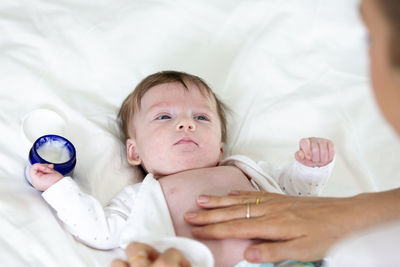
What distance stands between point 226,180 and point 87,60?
2.27 feet

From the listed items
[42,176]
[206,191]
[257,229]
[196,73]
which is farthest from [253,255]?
[196,73]

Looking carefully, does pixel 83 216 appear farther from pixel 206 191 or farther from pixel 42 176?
pixel 206 191

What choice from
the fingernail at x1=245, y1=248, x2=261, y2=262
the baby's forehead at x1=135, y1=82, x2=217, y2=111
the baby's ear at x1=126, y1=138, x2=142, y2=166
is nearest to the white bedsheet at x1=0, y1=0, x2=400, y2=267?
the baby's ear at x1=126, y1=138, x2=142, y2=166

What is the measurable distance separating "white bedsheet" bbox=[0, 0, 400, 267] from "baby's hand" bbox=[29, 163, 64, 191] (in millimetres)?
56

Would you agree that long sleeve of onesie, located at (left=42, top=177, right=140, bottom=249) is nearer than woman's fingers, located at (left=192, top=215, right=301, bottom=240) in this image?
A: No

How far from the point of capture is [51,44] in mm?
1784

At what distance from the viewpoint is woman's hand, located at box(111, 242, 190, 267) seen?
0.99m

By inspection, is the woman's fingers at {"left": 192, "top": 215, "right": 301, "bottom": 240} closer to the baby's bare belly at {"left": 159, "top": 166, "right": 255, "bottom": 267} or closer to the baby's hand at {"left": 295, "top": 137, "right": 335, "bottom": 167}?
the baby's bare belly at {"left": 159, "top": 166, "right": 255, "bottom": 267}

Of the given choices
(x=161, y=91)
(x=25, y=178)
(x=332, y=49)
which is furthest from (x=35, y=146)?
(x=332, y=49)

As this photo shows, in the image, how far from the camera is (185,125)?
4.92ft

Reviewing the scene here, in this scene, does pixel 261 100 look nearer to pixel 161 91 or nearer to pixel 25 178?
pixel 161 91

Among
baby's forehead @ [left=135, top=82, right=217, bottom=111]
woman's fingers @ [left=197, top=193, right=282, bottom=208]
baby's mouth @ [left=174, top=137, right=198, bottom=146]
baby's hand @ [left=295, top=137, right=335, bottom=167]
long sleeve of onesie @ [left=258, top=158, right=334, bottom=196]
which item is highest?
baby's forehead @ [left=135, top=82, right=217, bottom=111]

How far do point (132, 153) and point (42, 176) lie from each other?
0.34 meters

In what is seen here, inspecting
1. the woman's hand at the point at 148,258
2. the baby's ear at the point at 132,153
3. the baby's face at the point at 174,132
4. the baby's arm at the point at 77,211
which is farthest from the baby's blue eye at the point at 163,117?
the woman's hand at the point at 148,258
